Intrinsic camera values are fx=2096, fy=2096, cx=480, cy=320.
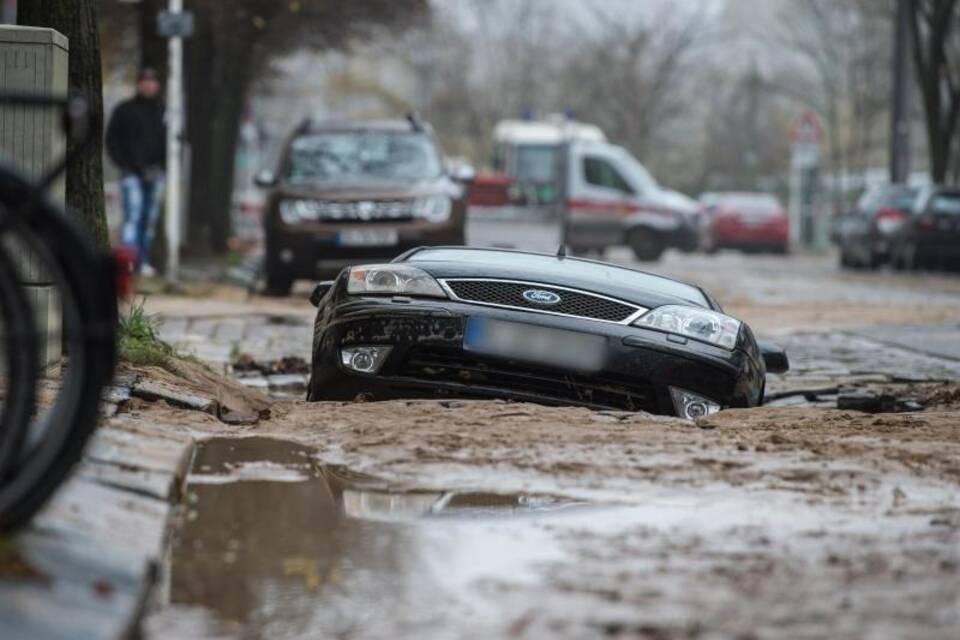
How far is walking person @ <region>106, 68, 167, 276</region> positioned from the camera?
66.4 ft

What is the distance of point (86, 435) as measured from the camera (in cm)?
456

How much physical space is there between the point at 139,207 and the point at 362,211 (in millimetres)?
2164

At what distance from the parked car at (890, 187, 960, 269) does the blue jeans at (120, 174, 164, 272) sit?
16.3 metres

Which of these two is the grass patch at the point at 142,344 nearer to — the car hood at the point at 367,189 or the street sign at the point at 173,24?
the street sign at the point at 173,24

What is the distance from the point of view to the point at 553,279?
8.80 meters

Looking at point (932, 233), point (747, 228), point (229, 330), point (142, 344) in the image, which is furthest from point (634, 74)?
point (142, 344)

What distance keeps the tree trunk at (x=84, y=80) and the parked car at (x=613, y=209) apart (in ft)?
84.8

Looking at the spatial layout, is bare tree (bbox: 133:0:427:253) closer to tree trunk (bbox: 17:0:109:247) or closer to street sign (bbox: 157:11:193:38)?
street sign (bbox: 157:11:193:38)

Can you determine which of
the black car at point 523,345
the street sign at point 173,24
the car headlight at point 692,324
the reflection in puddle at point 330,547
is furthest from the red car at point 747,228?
the reflection in puddle at point 330,547

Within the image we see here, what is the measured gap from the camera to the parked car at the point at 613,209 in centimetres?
3612

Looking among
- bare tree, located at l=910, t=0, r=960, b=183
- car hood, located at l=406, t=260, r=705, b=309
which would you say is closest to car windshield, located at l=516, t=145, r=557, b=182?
bare tree, located at l=910, t=0, r=960, b=183

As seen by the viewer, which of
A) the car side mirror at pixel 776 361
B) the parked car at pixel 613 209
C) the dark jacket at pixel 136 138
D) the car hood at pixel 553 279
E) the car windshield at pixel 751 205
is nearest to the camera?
the car hood at pixel 553 279

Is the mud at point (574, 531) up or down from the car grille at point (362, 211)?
up

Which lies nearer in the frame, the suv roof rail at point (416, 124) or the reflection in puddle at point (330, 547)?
the reflection in puddle at point (330, 547)
